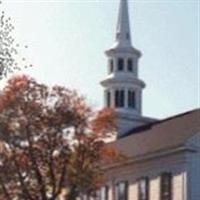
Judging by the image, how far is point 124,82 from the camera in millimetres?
101562

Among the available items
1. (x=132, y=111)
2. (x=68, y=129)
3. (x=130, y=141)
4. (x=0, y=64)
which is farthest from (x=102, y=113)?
(x=132, y=111)

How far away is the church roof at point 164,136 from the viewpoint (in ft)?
216

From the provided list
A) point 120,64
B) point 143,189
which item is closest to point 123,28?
point 120,64

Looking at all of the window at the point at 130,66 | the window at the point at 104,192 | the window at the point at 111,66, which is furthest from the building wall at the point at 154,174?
the window at the point at 111,66

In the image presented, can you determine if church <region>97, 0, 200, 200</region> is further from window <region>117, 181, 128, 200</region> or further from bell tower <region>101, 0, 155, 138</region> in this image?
bell tower <region>101, 0, 155, 138</region>

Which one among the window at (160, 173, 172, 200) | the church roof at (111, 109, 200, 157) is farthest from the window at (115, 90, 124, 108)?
the window at (160, 173, 172, 200)

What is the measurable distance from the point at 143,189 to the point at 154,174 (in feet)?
6.84

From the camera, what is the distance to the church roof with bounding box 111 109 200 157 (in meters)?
65.9

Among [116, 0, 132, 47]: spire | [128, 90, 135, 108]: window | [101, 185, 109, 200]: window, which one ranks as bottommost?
[101, 185, 109, 200]: window

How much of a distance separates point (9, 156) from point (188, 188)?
1200 cm

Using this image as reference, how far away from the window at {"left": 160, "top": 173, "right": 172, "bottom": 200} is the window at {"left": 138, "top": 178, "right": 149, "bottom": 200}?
2426 millimetres

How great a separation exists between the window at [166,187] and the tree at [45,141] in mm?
6082

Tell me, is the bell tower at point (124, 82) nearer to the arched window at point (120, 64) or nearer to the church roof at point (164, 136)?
the arched window at point (120, 64)

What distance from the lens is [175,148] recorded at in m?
64.6
